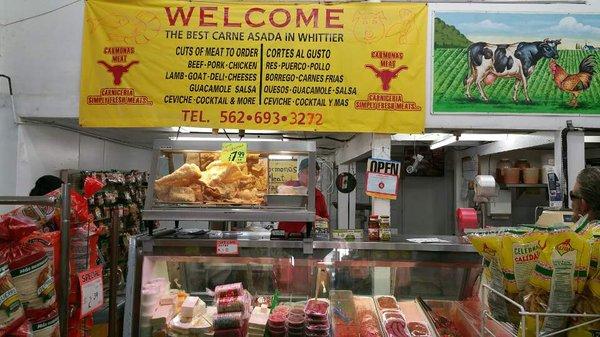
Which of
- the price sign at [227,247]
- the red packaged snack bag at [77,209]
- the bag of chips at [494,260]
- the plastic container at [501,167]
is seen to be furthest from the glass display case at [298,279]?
the plastic container at [501,167]

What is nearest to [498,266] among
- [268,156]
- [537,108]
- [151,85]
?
[268,156]

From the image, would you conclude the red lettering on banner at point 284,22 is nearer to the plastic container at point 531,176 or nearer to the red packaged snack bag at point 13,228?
the red packaged snack bag at point 13,228

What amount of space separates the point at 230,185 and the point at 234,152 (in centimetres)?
27

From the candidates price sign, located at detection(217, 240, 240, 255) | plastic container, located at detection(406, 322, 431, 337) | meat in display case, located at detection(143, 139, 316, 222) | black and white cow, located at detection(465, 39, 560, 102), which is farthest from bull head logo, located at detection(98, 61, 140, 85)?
plastic container, located at detection(406, 322, 431, 337)

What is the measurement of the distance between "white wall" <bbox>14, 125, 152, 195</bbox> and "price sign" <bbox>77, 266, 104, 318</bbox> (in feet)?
8.67

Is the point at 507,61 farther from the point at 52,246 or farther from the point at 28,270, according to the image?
the point at 28,270

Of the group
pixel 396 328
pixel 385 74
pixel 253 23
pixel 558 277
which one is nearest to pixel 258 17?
pixel 253 23

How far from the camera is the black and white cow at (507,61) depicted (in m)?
3.65

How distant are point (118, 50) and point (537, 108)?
3478 millimetres

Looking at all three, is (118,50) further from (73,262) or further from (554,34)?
(554,34)

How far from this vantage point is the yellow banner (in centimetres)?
363

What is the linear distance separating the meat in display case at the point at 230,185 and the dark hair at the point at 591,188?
1.49 m

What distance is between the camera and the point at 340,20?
12.0 ft

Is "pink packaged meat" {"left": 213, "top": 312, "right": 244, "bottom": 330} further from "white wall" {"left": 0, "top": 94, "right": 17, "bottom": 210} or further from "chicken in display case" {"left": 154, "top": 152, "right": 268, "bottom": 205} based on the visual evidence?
"white wall" {"left": 0, "top": 94, "right": 17, "bottom": 210}
